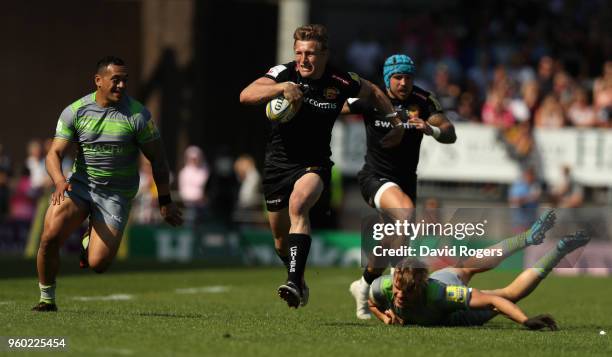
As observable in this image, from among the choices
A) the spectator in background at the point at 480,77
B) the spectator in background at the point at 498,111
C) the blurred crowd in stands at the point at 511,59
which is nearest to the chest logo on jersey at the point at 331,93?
the blurred crowd in stands at the point at 511,59

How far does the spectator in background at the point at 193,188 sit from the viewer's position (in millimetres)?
26375

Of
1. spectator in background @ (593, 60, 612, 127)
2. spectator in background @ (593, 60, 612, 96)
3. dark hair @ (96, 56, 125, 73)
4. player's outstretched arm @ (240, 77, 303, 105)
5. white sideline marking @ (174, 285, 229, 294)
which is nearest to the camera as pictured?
player's outstretched arm @ (240, 77, 303, 105)

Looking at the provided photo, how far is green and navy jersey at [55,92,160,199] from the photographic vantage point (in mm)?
11898

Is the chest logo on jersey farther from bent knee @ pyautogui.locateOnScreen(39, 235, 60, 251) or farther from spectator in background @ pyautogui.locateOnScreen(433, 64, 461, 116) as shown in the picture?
spectator in background @ pyautogui.locateOnScreen(433, 64, 461, 116)

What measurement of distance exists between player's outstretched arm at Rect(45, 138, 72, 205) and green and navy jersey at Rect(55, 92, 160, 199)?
9cm

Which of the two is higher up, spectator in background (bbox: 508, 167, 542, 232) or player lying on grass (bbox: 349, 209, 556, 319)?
spectator in background (bbox: 508, 167, 542, 232)

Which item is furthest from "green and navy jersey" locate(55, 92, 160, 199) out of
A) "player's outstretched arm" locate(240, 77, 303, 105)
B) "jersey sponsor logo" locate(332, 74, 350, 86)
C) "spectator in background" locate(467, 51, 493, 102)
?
"spectator in background" locate(467, 51, 493, 102)

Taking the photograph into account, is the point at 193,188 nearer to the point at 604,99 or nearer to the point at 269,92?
the point at 604,99

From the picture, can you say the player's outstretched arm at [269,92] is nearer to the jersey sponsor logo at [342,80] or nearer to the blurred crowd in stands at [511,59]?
the jersey sponsor logo at [342,80]

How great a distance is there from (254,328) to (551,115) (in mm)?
15339

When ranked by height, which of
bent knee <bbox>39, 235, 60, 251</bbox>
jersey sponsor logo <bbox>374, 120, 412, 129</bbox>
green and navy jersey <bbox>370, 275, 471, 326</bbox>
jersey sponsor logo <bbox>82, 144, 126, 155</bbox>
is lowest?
green and navy jersey <bbox>370, 275, 471, 326</bbox>

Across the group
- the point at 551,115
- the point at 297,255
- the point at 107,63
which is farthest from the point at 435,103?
the point at 551,115

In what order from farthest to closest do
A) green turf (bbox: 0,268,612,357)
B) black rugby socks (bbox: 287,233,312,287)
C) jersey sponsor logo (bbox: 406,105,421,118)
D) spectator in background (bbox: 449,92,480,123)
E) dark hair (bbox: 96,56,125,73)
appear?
spectator in background (bbox: 449,92,480,123) → jersey sponsor logo (bbox: 406,105,421,118) → dark hair (bbox: 96,56,125,73) → black rugby socks (bbox: 287,233,312,287) → green turf (bbox: 0,268,612,357)

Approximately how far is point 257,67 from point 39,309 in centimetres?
1986
